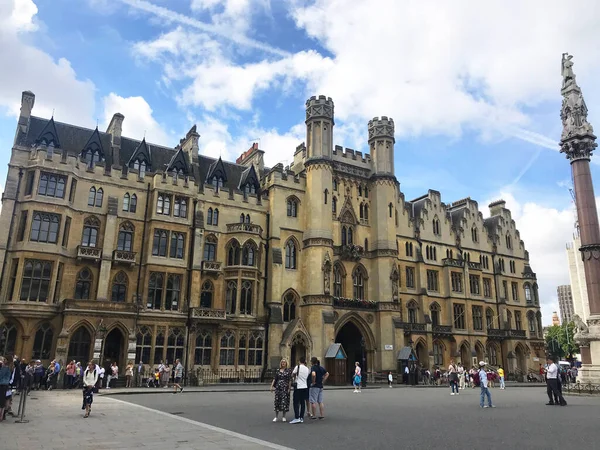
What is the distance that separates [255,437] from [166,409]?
7665mm

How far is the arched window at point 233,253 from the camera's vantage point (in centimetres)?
3850

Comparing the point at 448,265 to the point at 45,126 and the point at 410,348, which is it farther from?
the point at 45,126

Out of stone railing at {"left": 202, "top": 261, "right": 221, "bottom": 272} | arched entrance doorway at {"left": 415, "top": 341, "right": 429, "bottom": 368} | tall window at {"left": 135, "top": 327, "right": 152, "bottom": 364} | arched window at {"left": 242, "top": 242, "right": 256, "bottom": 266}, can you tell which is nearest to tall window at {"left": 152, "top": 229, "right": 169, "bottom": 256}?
stone railing at {"left": 202, "top": 261, "right": 221, "bottom": 272}

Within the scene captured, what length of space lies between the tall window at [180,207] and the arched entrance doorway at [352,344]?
56.7 ft

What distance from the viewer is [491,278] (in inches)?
2146

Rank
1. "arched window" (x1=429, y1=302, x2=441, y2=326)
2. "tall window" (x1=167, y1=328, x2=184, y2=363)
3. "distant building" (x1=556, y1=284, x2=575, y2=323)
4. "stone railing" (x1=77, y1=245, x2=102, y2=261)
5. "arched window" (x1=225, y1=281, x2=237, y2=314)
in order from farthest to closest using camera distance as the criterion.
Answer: "distant building" (x1=556, y1=284, x2=575, y2=323) < "arched window" (x1=429, y1=302, x2=441, y2=326) < "arched window" (x1=225, y1=281, x2=237, y2=314) < "tall window" (x1=167, y1=328, x2=184, y2=363) < "stone railing" (x1=77, y1=245, x2=102, y2=261)

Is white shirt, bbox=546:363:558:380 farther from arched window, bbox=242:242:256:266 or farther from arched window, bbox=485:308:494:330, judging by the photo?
arched window, bbox=485:308:494:330

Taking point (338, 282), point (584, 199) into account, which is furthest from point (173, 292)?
point (584, 199)

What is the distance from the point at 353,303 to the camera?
42.1 m

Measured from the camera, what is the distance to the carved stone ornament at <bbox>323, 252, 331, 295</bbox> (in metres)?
40.0

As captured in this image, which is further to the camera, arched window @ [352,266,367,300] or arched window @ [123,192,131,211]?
arched window @ [352,266,367,300]

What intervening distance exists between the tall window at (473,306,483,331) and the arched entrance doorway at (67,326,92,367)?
38.0 meters

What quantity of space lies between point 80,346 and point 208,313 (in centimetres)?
871

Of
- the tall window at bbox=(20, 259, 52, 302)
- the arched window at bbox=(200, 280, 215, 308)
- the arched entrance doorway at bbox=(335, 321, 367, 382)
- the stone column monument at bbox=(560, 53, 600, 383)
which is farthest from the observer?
the arched entrance doorway at bbox=(335, 321, 367, 382)
